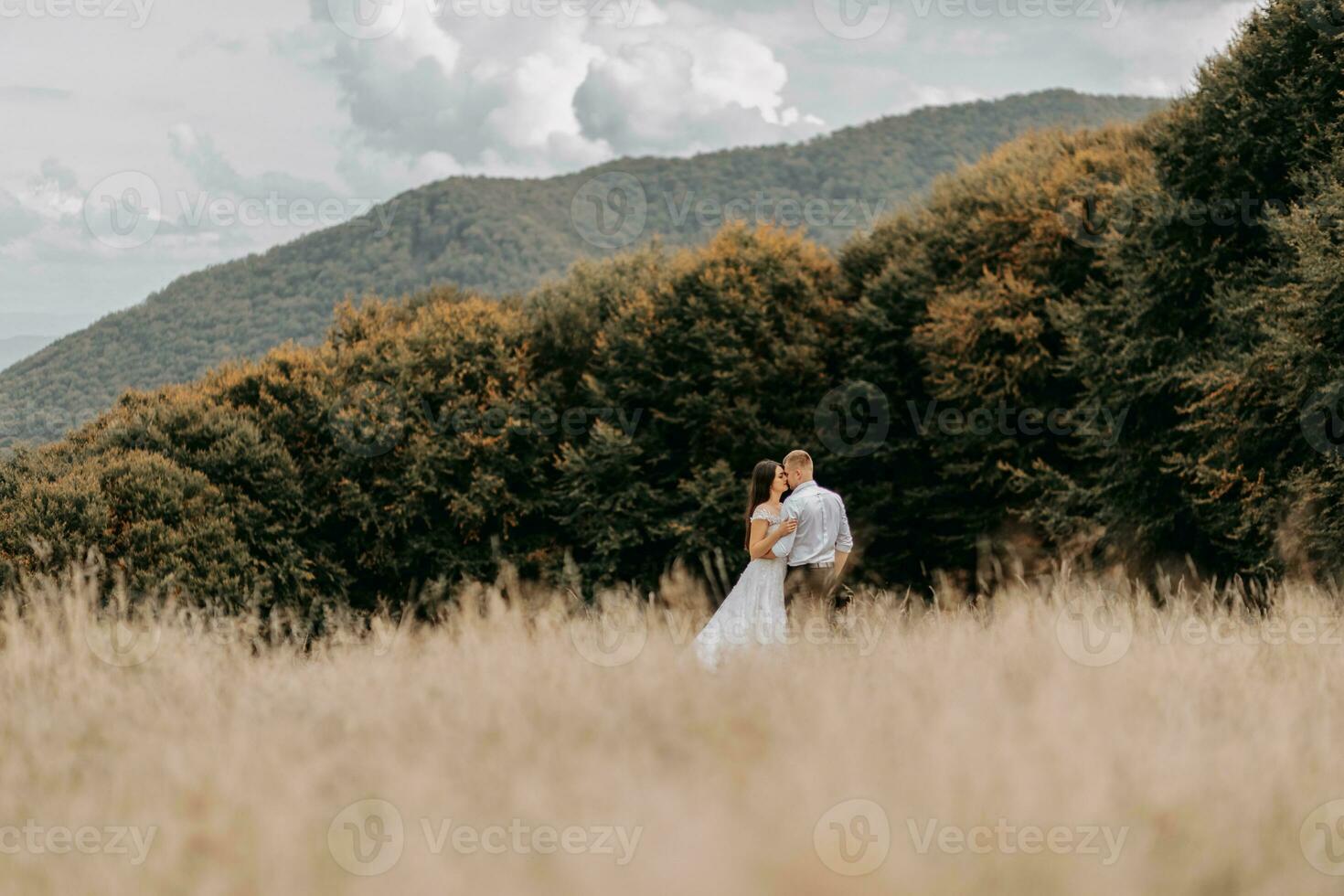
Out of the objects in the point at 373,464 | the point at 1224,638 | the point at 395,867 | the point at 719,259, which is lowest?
the point at 1224,638

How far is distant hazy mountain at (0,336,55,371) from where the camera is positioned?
66562 mm

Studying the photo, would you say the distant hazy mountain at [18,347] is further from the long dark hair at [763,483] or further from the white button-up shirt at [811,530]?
the white button-up shirt at [811,530]

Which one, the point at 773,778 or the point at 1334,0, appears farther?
the point at 1334,0

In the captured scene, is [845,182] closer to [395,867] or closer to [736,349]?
[736,349]

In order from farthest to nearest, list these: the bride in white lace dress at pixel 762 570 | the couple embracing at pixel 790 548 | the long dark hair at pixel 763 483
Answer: the long dark hair at pixel 763 483 → the couple embracing at pixel 790 548 → the bride in white lace dress at pixel 762 570

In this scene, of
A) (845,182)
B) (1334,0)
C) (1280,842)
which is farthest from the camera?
(845,182)

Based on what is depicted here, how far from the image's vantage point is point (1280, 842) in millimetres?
3701

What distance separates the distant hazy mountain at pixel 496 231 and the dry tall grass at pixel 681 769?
2708 cm

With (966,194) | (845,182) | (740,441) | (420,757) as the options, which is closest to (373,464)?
(740,441)

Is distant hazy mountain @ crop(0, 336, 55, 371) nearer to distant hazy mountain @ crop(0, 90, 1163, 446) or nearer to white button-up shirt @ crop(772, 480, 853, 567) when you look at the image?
distant hazy mountain @ crop(0, 90, 1163, 446)

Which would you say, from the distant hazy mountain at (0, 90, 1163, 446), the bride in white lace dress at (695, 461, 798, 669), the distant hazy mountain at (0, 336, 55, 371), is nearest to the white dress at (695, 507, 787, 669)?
the bride in white lace dress at (695, 461, 798, 669)

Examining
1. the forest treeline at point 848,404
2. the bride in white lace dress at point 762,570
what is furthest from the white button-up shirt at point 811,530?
the forest treeline at point 848,404

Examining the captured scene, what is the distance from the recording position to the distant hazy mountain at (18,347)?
6656 cm

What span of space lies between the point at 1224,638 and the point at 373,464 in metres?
24.3
